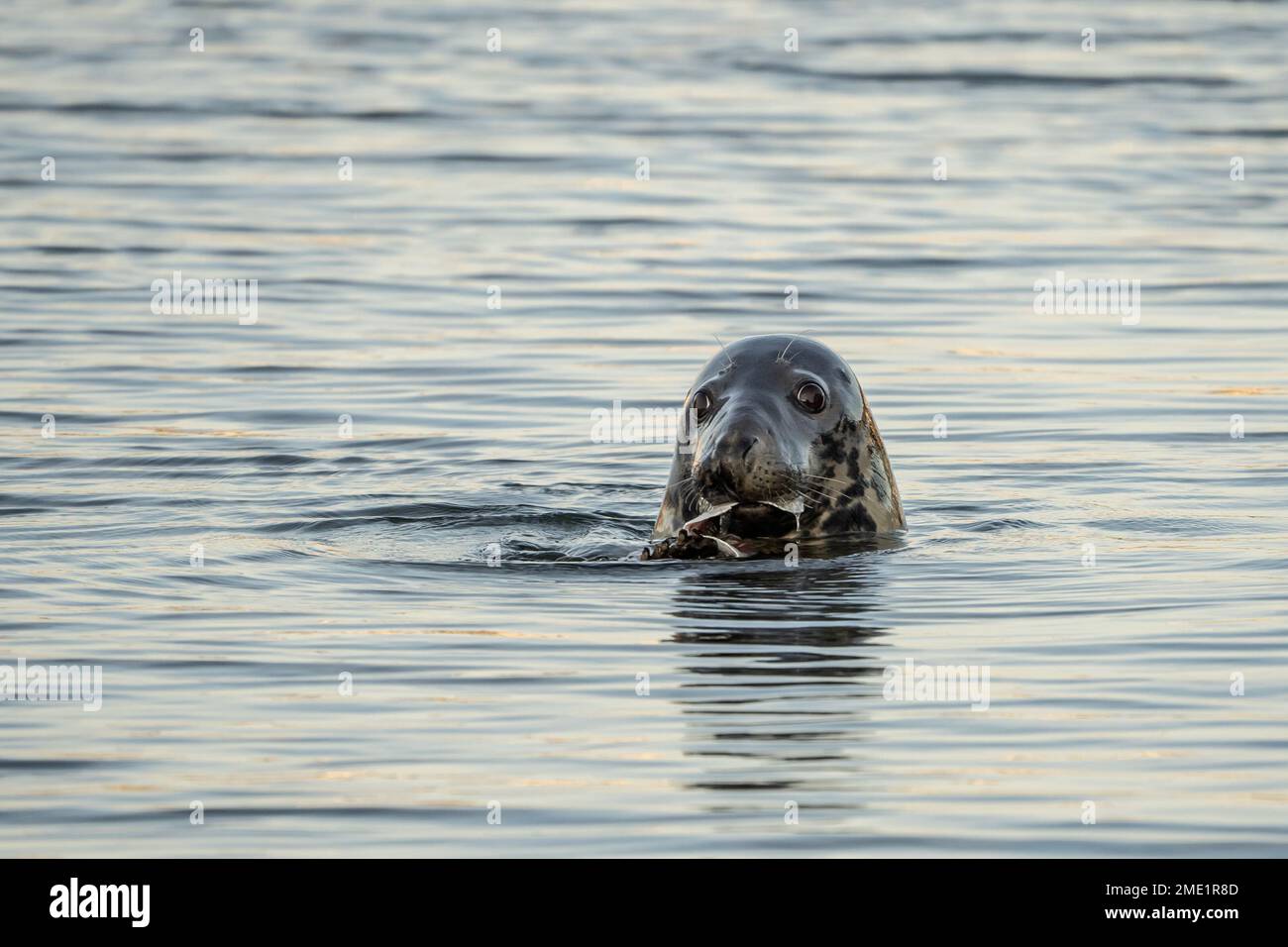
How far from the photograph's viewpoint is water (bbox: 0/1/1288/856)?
300 inches

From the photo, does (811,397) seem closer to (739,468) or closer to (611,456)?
(739,468)

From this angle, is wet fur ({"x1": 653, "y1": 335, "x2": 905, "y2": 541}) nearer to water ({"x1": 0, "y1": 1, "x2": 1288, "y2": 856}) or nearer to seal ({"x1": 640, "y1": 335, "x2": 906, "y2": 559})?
seal ({"x1": 640, "y1": 335, "x2": 906, "y2": 559})

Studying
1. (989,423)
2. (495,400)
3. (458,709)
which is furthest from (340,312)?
(458,709)

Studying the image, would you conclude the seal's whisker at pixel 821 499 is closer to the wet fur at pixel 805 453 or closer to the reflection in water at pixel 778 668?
the wet fur at pixel 805 453

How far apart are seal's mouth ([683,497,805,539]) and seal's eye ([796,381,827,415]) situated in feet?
1.39

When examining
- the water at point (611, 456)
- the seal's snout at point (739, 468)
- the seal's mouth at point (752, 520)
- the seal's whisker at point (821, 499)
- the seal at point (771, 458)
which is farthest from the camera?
the seal's whisker at point (821, 499)

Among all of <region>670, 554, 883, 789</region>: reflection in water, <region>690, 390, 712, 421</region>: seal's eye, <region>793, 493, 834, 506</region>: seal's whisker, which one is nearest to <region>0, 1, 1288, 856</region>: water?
<region>670, 554, 883, 789</region>: reflection in water

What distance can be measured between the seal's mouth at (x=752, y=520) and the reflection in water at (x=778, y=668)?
0.49 ft

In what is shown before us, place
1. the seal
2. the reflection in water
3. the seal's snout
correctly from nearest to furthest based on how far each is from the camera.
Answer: the reflection in water, the seal's snout, the seal

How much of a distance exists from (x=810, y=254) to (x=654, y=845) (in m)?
15.0

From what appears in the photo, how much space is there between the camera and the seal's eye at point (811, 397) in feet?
35.5

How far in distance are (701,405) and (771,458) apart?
1.62ft

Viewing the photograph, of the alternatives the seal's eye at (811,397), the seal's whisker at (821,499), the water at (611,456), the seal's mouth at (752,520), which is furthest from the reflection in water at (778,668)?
the seal's eye at (811,397)
